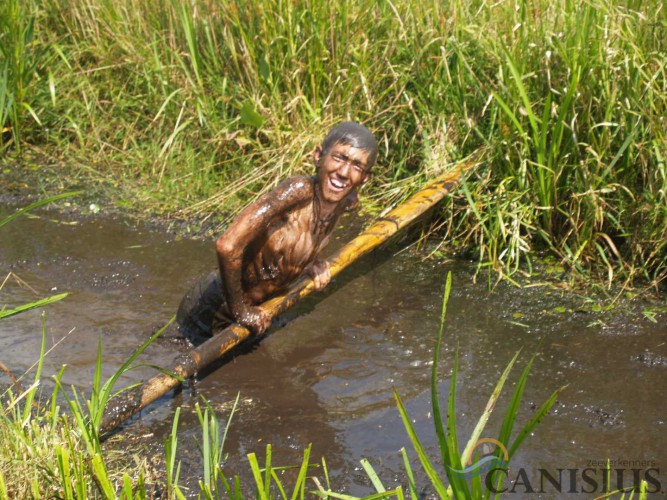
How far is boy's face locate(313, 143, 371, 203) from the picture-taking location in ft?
12.7

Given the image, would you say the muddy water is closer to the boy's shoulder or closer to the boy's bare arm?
the boy's bare arm

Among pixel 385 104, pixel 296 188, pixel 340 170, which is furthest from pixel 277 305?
pixel 385 104

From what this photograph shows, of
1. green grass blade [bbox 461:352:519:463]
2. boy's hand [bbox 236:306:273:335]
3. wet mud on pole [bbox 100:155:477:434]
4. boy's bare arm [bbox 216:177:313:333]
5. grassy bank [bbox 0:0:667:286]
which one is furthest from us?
grassy bank [bbox 0:0:667:286]

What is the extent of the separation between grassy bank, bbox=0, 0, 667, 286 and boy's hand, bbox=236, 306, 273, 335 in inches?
56.4

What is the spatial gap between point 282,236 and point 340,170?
382mm

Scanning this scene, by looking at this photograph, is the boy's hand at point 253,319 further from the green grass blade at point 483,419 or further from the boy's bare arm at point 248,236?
the green grass blade at point 483,419

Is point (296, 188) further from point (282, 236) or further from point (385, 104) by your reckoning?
point (385, 104)

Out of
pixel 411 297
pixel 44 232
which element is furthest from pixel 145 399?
pixel 44 232

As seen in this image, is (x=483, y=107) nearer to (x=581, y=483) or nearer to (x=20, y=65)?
(x=581, y=483)

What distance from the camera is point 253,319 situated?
3834mm

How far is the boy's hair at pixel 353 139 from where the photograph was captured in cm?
386

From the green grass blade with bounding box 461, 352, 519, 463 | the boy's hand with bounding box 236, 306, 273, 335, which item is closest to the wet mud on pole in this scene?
the boy's hand with bounding box 236, 306, 273, 335

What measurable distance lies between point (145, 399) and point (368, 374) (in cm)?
109

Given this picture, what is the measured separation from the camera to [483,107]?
17.3 ft
